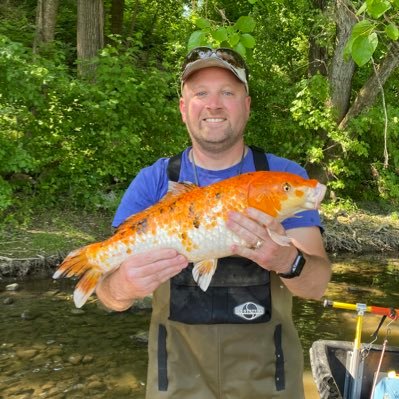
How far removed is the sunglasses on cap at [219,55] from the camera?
266cm

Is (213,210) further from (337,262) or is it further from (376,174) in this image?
(376,174)

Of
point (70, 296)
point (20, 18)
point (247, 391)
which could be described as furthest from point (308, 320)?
point (20, 18)

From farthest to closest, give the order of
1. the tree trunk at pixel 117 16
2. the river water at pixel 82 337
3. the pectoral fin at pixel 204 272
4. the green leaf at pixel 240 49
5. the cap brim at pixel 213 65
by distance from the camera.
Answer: the tree trunk at pixel 117 16 → the river water at pixel 82 337 → the green leaf at pixel 240 49 → the cap brim at pixel 213 65 → the pectoral fin at pixel 204 272

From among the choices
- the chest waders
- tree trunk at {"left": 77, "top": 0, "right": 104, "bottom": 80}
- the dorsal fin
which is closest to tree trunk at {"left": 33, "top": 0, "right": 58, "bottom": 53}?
tree trunk at {"left": 77, "top": 0, "right": 104, "bottom": 80}

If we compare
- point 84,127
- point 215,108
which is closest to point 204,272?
point 215,108

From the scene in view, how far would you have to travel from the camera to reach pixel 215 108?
101 inches

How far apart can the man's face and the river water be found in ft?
14.9

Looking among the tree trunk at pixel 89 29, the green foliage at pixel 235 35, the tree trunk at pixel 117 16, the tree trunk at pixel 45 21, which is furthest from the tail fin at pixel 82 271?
the tree trunk at pixel 117 16

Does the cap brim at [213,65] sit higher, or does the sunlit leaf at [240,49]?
the sunlit leaf at [240,49]

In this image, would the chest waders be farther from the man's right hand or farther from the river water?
the river water

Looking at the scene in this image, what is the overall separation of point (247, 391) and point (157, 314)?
22.9 inches

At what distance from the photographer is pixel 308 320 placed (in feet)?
27.4

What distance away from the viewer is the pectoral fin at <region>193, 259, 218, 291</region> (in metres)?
2.40

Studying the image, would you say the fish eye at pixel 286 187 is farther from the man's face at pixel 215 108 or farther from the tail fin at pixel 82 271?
the tail fin at pixel 82 271
